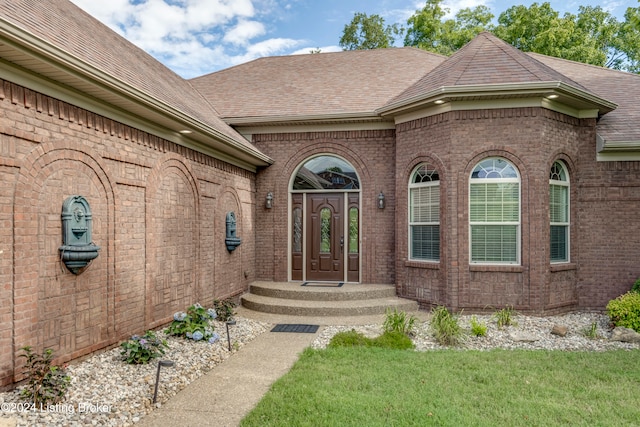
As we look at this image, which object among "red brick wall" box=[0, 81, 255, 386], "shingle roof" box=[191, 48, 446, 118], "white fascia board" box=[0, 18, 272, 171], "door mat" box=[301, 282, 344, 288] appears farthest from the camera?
"shingle roof" box=[191, 48, 446, 118]

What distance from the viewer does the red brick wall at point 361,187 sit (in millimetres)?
9250

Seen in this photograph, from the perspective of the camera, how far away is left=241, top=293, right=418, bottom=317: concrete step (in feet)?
25.4

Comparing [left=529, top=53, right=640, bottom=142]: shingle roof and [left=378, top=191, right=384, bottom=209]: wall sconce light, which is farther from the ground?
[left=529, top=53, right=640, bottom=142]: shingle roof

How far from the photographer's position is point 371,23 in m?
24.2

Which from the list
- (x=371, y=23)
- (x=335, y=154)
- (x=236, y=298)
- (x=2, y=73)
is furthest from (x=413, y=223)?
(x=371, y=23)

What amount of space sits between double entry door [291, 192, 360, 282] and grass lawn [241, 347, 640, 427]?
4066 millimetres

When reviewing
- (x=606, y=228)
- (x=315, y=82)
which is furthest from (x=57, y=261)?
(x=606, y=228)

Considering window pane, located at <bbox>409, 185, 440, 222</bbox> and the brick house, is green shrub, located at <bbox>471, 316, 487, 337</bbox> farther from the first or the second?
window pane, located at <bbox>409, 185, 440, 222</bbox>

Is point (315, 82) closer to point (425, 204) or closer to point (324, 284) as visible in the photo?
point (425, 204)

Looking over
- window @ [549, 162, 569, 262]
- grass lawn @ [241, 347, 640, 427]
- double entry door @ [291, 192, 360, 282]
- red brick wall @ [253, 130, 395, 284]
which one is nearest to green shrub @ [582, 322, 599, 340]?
grass lawn @ [241, 347, 640, 427]

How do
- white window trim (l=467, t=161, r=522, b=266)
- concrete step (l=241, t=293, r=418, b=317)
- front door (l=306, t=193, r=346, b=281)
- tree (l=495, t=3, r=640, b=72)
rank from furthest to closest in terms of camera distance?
1. tree (l=495, t=3, r=640, b=72)
2. front door (l=306, t=193, r=346, b=281)
3. concrete step (l=241, t=293, r=418, b=317)
4. white window trim (l=467, t=161, r=522, b=266)

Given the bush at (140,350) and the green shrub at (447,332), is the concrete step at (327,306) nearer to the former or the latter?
the green shrub at (447,332)

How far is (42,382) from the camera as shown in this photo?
11.9 feet

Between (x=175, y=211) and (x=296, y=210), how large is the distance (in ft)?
11.9
